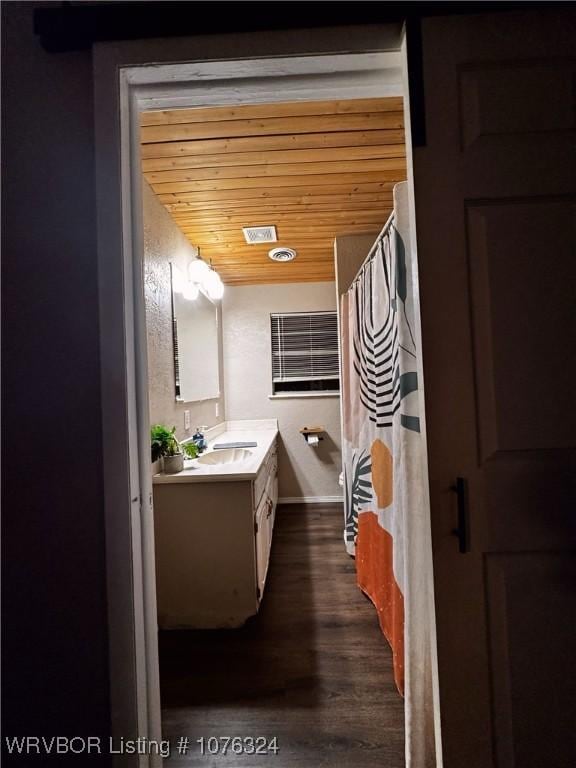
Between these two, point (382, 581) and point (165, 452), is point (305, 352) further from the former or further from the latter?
point (382, 581)

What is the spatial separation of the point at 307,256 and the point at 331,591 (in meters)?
2.58

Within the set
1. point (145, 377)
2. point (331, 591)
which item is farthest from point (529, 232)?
point (331, 591)

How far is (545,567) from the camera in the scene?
0.76 m

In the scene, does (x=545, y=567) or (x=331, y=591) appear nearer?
(x=545, y=567)

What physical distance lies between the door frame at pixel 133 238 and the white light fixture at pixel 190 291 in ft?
5.14

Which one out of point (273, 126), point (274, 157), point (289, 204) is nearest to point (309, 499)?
point (289, 204)

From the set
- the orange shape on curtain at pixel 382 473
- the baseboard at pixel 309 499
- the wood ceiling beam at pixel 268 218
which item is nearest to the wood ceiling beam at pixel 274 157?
the wood ceiling beam at pixel 268 218

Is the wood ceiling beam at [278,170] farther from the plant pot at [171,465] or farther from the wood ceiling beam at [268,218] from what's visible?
the plant pot at [171,465]

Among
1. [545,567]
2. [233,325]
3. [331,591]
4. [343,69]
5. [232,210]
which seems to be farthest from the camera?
[233,325]

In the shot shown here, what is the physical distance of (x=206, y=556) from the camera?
1713mm

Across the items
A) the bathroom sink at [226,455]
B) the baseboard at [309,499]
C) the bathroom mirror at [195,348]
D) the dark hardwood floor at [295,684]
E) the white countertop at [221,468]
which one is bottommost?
the dark hardwood floor at [295,684]

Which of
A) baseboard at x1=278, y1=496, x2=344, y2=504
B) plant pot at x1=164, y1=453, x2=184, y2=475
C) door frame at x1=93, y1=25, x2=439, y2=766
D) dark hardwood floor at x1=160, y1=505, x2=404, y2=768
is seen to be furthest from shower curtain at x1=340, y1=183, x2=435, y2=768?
baseboard at x1=278, y1=496, x2=344, y2=504

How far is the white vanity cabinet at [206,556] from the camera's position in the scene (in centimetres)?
170

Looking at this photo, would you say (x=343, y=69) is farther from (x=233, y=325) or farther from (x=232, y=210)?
(x=233, y=325)
